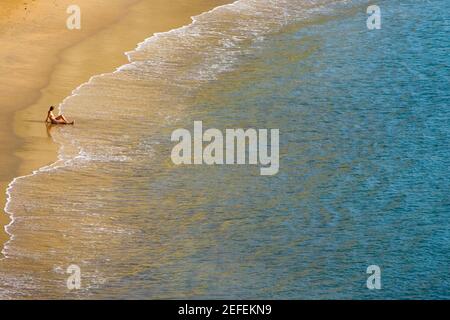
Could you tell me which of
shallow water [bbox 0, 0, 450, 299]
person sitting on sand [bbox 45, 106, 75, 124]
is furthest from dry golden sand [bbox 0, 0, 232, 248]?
shallow water [bbox 0, 0, 450, 299]

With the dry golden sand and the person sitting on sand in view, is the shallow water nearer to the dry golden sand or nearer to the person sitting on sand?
the person sitting on sand

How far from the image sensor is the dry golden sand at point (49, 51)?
29.3 m

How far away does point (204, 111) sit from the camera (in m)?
32.5

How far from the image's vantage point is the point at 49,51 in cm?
3534

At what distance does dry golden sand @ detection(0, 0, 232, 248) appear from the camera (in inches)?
1152

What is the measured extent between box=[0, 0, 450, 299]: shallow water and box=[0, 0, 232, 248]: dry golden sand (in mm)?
599

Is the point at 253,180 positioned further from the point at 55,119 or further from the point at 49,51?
the point at 49,51

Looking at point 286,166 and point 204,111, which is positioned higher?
point 204,111

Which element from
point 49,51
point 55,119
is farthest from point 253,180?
point 49,51

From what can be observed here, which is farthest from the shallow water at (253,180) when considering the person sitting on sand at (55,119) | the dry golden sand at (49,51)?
the dry golden sand at (49,51)

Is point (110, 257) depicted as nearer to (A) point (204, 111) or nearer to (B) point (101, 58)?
(A) point (204, 111)
